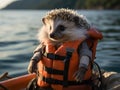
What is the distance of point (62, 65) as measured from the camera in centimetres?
523

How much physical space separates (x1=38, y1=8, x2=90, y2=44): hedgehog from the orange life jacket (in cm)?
9

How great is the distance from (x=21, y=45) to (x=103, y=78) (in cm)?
927

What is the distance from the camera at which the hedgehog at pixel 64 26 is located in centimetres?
519

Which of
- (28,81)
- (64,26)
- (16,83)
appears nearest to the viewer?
(64,26)

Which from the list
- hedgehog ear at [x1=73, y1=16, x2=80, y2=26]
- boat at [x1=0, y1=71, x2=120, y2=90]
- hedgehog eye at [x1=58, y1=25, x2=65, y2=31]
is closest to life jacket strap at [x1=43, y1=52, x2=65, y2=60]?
hedgehog eye at [x1=58, y1=25, x2=65, y2=31]

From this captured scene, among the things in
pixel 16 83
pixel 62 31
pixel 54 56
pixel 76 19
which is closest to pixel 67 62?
pixel 54 56

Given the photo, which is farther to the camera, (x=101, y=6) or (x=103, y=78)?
(x=101, y=6)

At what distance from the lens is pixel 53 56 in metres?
5.29

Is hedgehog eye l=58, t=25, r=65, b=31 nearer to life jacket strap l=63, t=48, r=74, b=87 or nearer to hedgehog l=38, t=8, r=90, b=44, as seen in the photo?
hedgehog l=38, t=8, r=90, b=44

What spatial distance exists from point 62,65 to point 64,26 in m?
0.51

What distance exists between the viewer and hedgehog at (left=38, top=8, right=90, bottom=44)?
204 inches

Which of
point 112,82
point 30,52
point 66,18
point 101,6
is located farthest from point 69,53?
point 101,6

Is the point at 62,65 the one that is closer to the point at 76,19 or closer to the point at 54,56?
the point at 54,56

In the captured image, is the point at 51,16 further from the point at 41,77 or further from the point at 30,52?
the point at 30,52
